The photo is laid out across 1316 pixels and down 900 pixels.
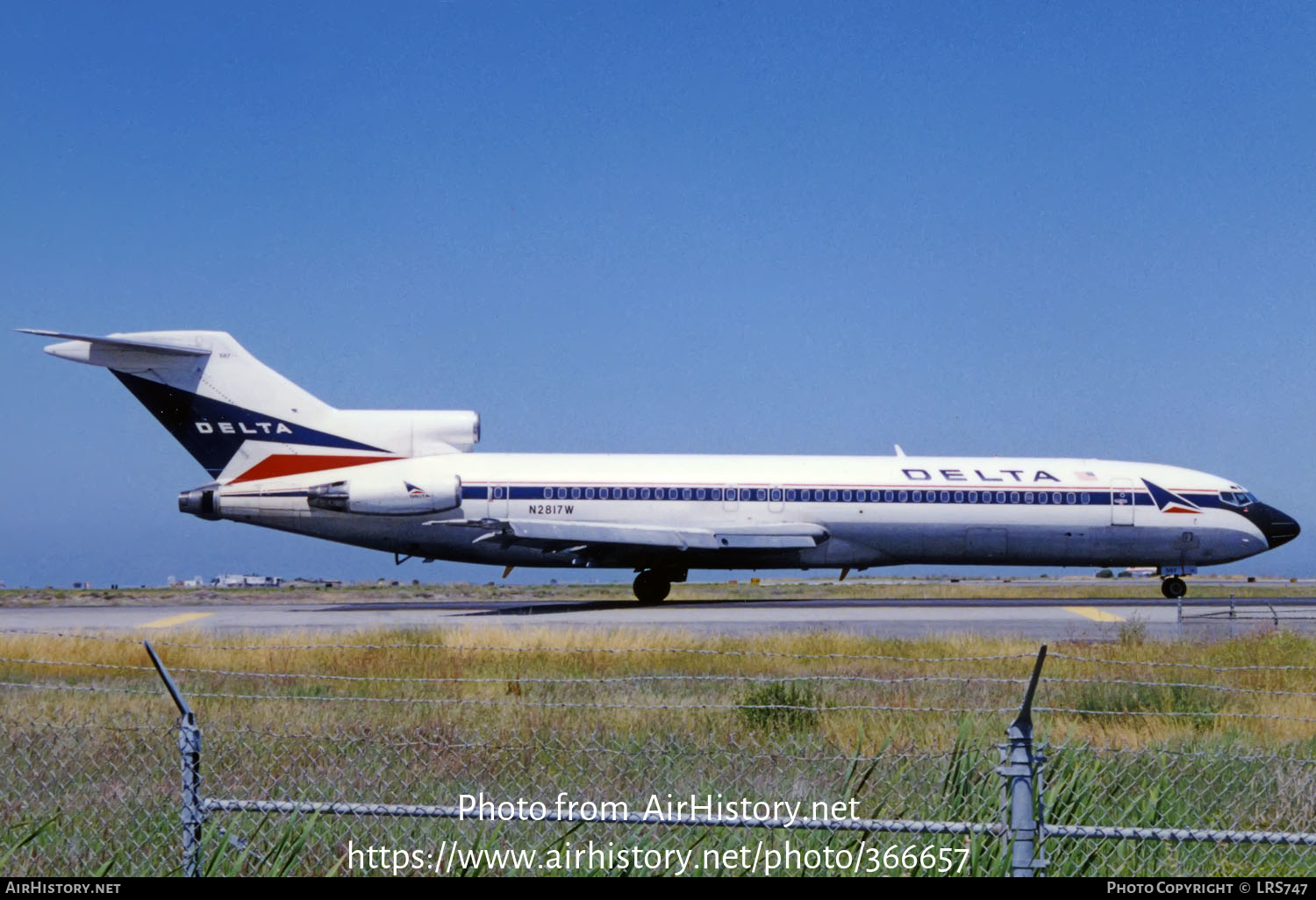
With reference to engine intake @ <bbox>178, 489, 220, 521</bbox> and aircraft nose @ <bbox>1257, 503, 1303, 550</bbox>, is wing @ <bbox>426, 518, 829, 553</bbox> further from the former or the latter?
aircraft nose @ <bbox>1257, 503, 1303, 550</bbox>

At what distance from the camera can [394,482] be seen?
1056 inches

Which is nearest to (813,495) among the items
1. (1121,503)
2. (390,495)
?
(1121,503)

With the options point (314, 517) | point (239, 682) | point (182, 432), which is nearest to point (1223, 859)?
point (239, 682)

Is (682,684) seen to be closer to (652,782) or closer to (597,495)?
(652,782)

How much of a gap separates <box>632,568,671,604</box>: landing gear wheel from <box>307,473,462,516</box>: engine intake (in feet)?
16.4

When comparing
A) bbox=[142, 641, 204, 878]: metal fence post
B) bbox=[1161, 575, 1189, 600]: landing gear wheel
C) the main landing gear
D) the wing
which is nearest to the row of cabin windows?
the wing

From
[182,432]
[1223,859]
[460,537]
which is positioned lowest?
[1223,859]

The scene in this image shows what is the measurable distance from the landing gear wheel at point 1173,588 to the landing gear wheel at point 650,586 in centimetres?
1249

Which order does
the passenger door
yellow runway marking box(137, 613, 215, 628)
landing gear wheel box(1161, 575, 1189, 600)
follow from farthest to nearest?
landing gear wheel box(1161, 575, 1189, 600), the passenger door, yellow runway marking box(137, 613, 215, 628)

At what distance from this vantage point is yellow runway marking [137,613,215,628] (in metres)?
22.5

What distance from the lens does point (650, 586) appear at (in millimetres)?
29078

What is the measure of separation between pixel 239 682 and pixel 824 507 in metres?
16.8

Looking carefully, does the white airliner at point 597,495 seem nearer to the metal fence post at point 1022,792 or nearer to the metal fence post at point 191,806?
the metal fence post at point 191,806
